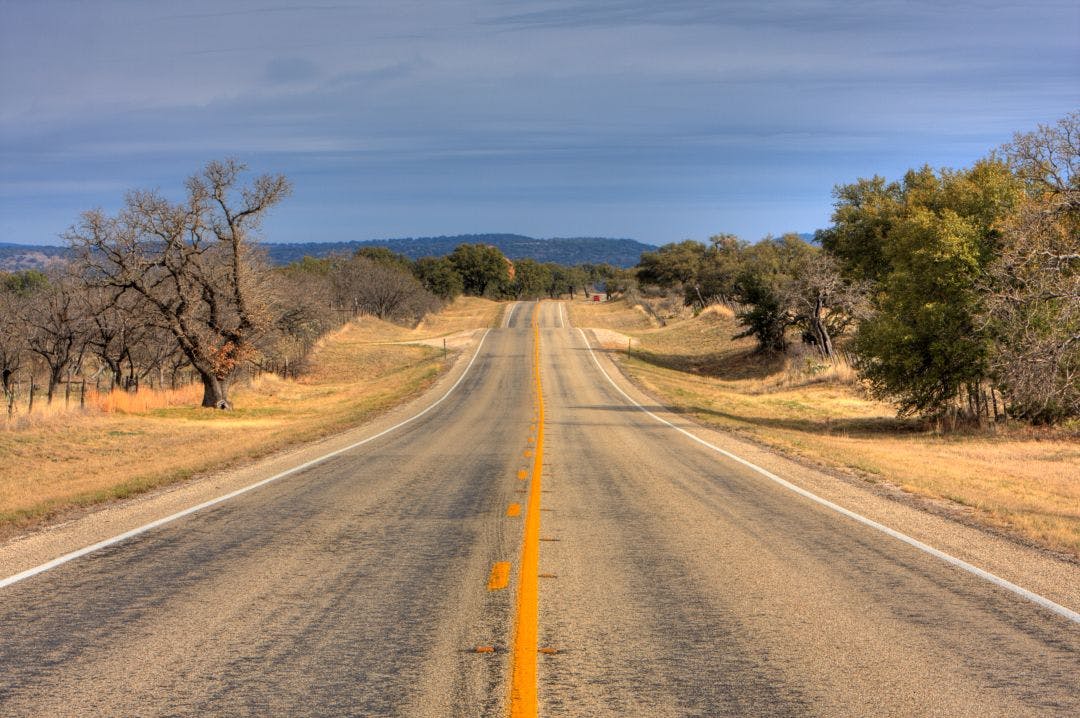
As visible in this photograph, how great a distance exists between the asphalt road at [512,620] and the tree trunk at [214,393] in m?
27.6

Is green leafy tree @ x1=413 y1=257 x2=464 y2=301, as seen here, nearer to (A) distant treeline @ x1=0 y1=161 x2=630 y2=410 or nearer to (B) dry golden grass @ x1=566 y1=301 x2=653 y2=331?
(B) dry golden grass @ x1=566 y1=301 x2=653 y2=331

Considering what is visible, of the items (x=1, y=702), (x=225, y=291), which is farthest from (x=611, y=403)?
(x=1, y=702)

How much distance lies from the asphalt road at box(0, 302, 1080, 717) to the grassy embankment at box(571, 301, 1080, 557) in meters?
3.40

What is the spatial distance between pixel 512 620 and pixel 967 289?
25.1m

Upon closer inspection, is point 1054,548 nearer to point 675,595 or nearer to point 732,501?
point 732,501

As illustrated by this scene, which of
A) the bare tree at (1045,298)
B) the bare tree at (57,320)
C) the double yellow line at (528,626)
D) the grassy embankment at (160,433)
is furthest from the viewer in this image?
the bare tree at (57,320)

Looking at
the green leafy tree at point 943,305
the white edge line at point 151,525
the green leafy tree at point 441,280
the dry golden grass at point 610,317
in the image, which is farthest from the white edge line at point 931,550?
the green leafy tree at point 441,280

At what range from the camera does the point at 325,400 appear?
45812 millimetres

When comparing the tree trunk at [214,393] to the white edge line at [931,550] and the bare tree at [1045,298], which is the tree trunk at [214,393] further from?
the bare tree at [1045,298]

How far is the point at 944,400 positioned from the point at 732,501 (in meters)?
21.2

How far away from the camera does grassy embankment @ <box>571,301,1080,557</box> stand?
12453 mm

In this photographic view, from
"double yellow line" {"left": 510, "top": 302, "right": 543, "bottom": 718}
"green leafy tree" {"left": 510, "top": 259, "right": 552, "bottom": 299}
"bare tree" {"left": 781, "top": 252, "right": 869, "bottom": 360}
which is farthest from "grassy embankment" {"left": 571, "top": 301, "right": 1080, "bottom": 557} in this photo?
"green leafy tree" {"left": 510, "top": 259, "right": 552, "bottom": 299}

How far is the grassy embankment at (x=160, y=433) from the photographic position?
44.3 ft

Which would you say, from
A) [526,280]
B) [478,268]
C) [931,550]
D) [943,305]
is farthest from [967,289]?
[526,280]
